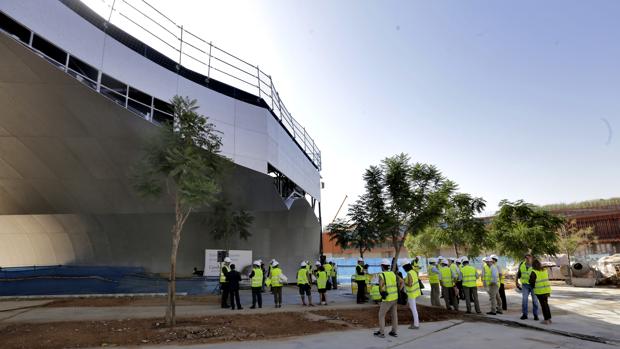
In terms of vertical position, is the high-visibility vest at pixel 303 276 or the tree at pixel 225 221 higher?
the tree at pixel 225 221

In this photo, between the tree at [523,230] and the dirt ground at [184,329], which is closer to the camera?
the dirt ground at [184,329]

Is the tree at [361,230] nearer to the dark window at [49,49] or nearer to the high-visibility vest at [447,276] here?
the high-visibility vest at [447,276]

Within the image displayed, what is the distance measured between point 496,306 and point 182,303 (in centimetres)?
1213

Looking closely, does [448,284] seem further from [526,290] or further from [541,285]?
[541,285]

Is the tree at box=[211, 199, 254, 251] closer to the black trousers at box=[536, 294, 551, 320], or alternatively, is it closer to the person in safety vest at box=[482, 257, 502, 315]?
the person in safety vest at box=[482, 257, 502, 315]

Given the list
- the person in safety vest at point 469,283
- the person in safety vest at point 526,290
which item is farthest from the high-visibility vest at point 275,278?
the person in safety vest at point 526,290

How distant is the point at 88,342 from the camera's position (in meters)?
8.41

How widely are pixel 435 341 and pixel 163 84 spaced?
17.6m

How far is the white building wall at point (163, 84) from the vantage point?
14398mm

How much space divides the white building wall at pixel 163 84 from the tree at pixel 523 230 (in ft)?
45.9

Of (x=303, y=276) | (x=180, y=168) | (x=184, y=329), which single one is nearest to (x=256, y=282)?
(x=303, y=276)

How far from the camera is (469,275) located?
12664mm

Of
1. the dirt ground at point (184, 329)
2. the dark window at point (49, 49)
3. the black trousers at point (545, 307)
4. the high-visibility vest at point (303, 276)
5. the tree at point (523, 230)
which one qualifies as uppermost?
the dark window at point (49, 49)

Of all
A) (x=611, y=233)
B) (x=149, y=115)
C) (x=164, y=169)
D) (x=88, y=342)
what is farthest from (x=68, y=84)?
(x=611, y=233)
